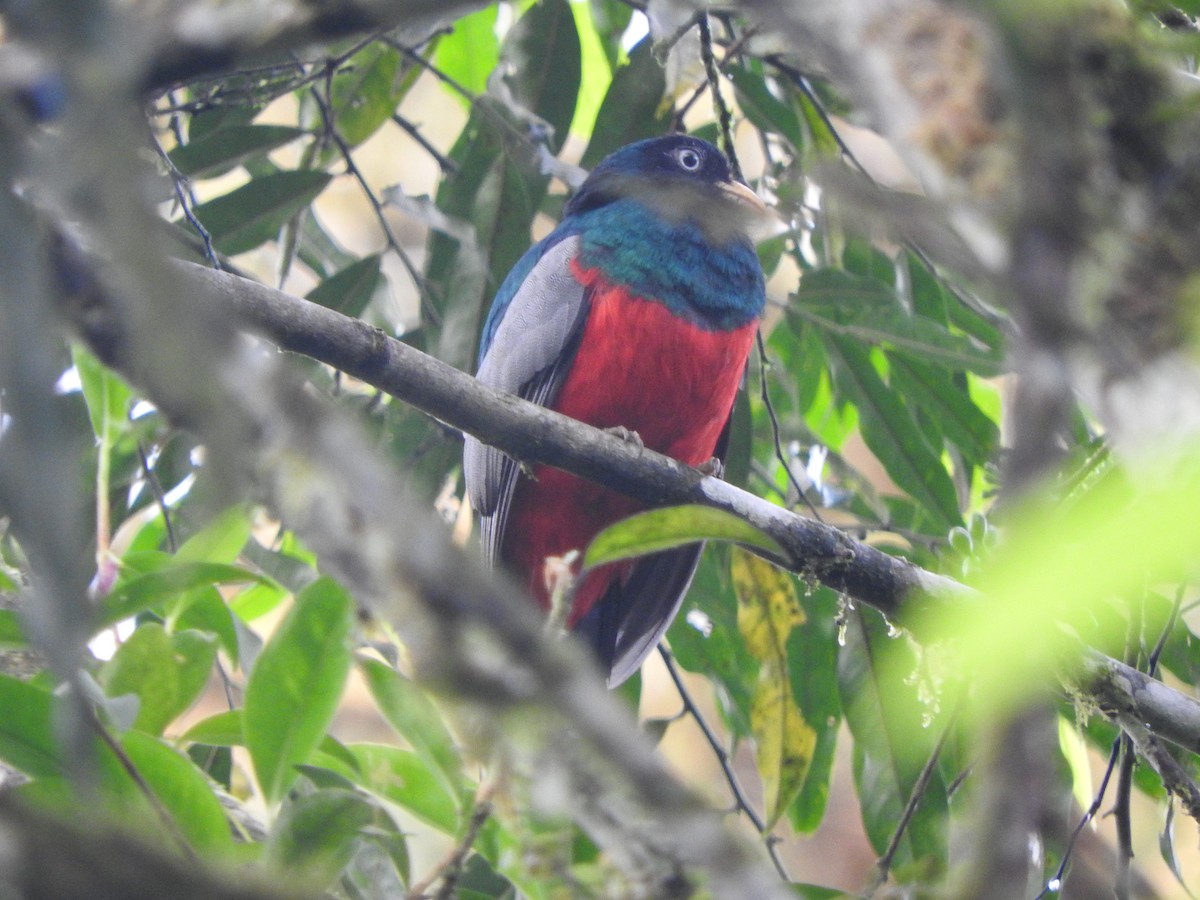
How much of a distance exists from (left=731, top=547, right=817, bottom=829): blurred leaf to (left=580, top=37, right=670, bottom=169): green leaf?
1453mm

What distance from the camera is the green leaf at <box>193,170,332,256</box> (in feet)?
12.2

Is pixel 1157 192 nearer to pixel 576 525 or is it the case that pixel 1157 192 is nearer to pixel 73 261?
pixel 73 261

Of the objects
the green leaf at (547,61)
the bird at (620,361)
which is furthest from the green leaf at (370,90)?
the bird at (620,361)

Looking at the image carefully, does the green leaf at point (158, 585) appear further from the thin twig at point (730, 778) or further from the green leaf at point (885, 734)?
the green leaf at point (885, 734)

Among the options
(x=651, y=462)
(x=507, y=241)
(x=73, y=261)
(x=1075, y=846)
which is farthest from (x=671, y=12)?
(x=1075, y=846)

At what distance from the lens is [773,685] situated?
301 cm

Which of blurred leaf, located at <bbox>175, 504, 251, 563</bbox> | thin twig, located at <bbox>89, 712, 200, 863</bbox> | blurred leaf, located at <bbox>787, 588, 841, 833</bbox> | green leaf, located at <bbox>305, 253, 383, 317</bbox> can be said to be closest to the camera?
thin twig, located at <bbox>89, 712, 200, 863</bbox>

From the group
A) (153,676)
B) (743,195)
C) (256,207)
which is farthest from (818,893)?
(256,207)

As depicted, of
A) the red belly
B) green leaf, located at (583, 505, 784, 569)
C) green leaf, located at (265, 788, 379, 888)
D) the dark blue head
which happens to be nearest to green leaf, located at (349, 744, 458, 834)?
green leaf, located at (265, 788, 379, 888)

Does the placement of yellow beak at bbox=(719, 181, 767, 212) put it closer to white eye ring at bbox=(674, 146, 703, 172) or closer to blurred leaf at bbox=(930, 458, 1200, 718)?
white eye ring at bbox=(674, 146, 703, 172)

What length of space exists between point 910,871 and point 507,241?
2664mm

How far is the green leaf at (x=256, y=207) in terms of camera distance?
3715mm

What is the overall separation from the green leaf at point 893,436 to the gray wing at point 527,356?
2.78 ft

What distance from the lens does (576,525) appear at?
3.93m
